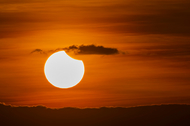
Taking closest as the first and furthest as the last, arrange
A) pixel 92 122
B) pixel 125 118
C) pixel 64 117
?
1. pixel 64 117
2. pixel 92 122
3. pixel 125 118

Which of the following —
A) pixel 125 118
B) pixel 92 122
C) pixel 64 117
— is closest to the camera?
pixel 64 117

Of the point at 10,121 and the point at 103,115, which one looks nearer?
the point at 10,121

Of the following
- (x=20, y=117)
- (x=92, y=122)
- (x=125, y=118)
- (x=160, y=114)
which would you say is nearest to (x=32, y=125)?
(x=20, y=117)

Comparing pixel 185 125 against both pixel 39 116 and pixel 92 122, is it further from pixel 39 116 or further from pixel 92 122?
pixel 39 116

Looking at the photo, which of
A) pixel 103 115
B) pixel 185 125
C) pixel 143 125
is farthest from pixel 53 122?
pixel 185 125

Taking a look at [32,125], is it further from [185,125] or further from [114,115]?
[185,125]

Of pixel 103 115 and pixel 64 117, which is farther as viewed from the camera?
pixel 103 115

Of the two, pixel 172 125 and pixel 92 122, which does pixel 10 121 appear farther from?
Answer: pixel 172 125
